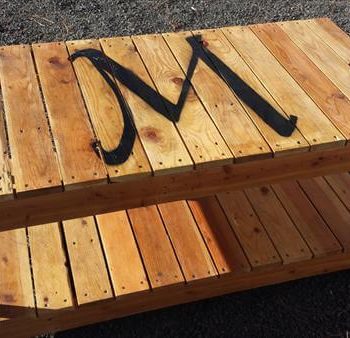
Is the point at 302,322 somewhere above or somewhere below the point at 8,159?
below

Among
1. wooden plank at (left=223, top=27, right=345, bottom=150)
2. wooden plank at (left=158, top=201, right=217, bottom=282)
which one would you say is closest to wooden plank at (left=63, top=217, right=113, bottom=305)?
wooden plank at (left=158, top=201, right=217, bottom=282)

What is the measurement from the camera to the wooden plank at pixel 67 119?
181cm

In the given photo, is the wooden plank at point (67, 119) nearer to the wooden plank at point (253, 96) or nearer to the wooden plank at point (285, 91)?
the wooden plank at point (253, 96)

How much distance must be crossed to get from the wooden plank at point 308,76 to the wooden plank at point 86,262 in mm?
1267

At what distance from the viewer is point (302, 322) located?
2.65m

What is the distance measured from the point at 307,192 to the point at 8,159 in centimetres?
183

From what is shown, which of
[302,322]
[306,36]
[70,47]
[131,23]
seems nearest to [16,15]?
[131,23]

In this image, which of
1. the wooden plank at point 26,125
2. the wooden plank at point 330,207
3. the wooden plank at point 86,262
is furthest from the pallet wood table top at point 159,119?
the wooden plank at point 330,207

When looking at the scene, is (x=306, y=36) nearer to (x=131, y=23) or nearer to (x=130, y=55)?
(x=130, y=55)

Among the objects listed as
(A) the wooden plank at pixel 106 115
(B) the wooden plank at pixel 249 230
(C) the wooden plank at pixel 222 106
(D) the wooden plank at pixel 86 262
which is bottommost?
(D) the wooden plank at pixel 86 262

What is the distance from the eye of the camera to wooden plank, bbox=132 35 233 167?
1936mm

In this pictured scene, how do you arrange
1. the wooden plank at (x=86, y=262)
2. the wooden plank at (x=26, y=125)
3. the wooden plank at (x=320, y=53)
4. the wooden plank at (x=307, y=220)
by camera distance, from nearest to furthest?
1. the wooden plank at (x=26, y=125)
2. the wooden plank at (x=86, y=262)
3. the wooden plank at (x=320, y=53)
4. the wooden plank at (x=307, y=220)

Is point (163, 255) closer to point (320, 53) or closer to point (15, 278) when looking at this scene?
point (15, 278)

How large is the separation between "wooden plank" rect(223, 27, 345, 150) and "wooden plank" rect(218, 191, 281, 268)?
2.49ft
